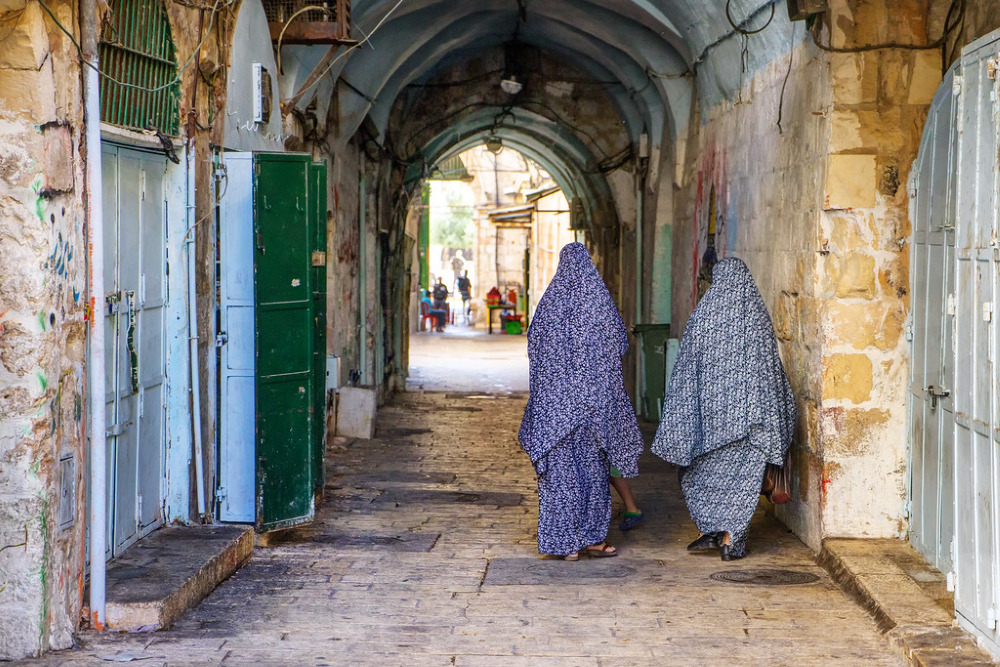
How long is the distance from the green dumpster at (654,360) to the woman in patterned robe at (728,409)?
16.4ft

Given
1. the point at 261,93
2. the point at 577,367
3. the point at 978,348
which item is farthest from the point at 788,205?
the point at 261,93

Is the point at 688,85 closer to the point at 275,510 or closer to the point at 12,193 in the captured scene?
the point at 275,510

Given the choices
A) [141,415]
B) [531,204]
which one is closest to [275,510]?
[141,415]

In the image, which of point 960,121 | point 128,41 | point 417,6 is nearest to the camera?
point 960,121

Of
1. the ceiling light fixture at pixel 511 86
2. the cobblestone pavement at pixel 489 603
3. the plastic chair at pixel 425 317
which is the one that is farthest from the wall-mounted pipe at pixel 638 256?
the plastic chair at pixel 425 317

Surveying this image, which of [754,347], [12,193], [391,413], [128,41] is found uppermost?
[128,41]

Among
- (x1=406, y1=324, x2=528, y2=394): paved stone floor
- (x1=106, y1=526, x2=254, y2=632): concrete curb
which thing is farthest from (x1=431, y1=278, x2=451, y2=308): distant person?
(x1=106, y1=526, x2=254, y2=632): concrete curb

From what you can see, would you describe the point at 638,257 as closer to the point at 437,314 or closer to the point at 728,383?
the point at 728,383

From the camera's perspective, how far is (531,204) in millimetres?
27656

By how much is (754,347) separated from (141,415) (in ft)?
10.1

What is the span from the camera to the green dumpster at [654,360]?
10914mm

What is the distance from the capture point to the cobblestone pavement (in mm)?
4348

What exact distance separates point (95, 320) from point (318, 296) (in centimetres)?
212

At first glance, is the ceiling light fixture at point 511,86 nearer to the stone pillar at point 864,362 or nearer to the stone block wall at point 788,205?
the stone block wall at point 788,205
